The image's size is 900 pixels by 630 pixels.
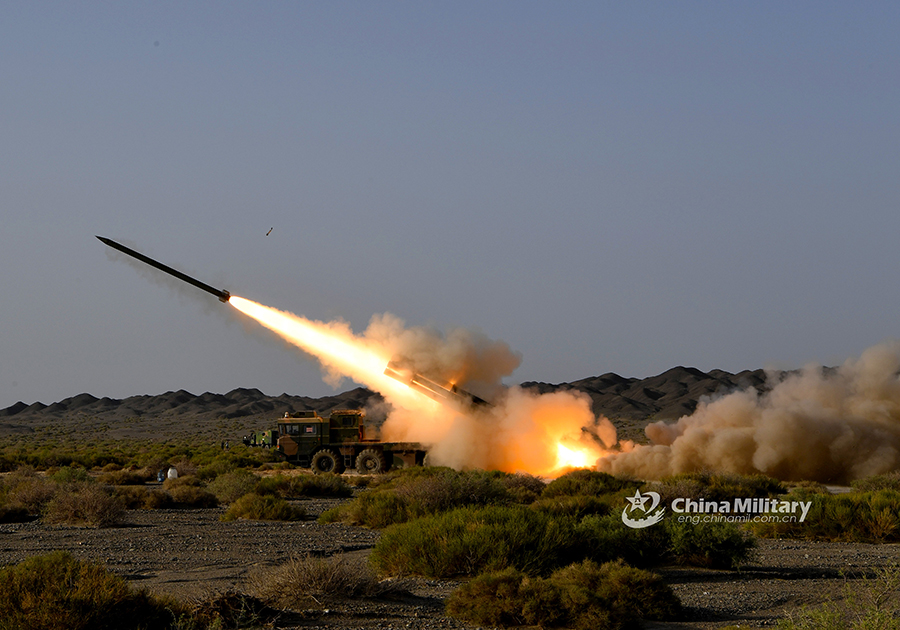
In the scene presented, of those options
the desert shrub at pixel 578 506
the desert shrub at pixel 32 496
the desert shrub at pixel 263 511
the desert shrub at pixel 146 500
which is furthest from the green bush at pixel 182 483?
the desert shrub at pixel 578 506

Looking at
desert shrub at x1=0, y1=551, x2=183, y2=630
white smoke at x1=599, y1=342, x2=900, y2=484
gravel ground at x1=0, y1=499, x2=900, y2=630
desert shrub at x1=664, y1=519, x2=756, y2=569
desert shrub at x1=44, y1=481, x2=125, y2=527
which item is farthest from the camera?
white smoke at x1=599, y1=342, x2=900, y2=484

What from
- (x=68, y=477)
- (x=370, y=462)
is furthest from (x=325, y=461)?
(x=68, y=477)

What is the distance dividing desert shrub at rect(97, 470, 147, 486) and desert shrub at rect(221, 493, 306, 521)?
40.0ft

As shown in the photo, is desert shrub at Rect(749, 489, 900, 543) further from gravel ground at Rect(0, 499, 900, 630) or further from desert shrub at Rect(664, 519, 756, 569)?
desert shrub at Rect(664, 519, 756, 569)

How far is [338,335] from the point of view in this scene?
34406mm

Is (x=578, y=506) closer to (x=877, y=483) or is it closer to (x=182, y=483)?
(x=877, y=483)

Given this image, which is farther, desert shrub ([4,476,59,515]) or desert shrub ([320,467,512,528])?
desert shrub ([4,476,59,515])

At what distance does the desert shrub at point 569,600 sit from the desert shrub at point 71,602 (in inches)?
127

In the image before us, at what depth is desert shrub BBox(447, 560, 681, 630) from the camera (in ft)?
30.9

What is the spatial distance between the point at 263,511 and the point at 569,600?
1418 cm

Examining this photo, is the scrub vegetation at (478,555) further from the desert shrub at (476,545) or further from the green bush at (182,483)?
the green bush at (182,483)

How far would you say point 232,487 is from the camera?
89.2 feet

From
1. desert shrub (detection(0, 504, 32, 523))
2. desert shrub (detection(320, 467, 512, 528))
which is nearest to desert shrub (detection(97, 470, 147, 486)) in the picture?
desert shrub (detection(0, 504, 32, 523))

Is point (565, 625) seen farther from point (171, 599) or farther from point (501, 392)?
point (501, 392)
